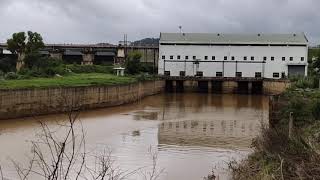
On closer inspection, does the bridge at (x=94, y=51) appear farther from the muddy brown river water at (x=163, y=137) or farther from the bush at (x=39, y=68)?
the muddy brown river water at (x=163, y=137)

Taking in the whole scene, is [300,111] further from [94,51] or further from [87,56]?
[94,51]

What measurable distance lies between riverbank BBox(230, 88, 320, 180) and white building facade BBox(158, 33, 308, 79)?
42.4 metres

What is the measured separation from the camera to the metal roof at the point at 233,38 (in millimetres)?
68625

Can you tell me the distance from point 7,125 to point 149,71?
143 ft

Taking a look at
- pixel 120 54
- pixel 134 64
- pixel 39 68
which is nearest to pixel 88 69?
pixel 134 64

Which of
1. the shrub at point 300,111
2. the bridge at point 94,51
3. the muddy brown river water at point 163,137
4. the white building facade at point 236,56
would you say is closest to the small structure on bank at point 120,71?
the white building facade at point 236,56

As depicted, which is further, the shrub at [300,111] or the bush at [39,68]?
the bush at [39,68]

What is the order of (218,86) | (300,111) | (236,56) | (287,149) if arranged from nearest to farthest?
(287,149)
(300,111)
(236,56)
(218,86)

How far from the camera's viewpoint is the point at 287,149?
9.33 m

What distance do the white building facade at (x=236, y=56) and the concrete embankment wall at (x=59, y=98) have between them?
17.5 metres

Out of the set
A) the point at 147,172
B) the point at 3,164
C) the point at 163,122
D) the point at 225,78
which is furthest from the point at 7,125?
the point at 225,78

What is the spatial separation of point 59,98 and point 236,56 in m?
37.4

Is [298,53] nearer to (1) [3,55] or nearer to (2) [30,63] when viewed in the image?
(2) [30,63]

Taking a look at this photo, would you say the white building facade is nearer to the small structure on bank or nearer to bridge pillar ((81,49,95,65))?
the small structure on bank
